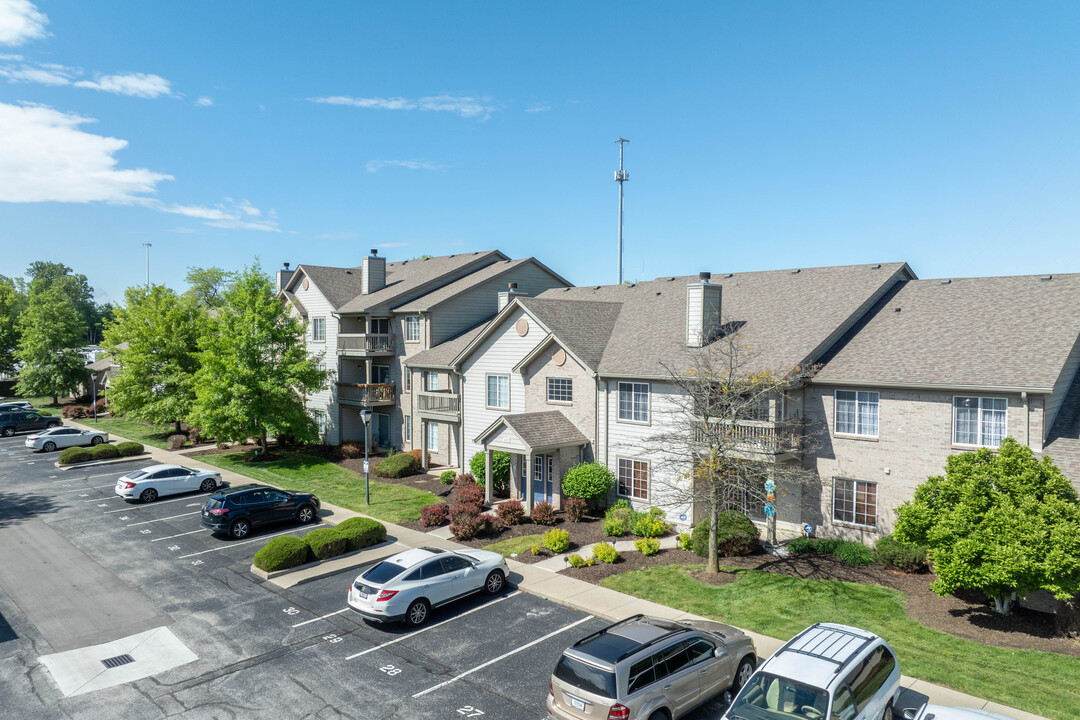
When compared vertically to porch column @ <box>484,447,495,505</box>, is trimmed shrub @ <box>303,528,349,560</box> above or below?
below

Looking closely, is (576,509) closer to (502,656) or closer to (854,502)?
(854,502)

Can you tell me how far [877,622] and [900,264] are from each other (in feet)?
50.7

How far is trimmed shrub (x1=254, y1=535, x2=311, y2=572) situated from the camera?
2030 centimetres

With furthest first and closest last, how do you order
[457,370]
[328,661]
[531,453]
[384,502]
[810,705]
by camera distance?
[457,370] → [384,502] → [531,453] → [328,661] → [810,705]

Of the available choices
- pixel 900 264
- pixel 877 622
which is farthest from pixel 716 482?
pixel 900 264

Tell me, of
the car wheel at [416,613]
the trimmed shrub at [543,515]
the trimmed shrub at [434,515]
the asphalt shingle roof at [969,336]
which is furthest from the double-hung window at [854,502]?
the trimmed shrub at [434,515]

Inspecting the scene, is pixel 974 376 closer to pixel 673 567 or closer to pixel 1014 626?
pixel 1014 626

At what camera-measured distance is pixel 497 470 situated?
29781 mm

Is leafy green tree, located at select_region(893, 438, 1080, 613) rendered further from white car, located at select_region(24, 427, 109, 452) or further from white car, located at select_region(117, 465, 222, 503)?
white car, located at select_region(24, 427, 109, 452)

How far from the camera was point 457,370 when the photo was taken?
3334cm

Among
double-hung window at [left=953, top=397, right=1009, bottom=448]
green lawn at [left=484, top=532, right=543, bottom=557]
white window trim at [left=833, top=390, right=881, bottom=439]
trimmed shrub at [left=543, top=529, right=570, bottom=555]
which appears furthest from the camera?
green lawn at [left=484, top=532, right=543, bottom=557]

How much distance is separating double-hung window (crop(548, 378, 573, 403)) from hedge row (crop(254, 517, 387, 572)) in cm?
949

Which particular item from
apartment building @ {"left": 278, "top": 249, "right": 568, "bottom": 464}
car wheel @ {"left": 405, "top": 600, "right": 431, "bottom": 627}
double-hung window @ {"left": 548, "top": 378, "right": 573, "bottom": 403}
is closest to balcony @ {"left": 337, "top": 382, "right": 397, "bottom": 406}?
apartment building @ {"left": 278, "top": 249, "right": 568, "bottom": 464}

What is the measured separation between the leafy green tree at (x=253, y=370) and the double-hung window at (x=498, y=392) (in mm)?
12001
